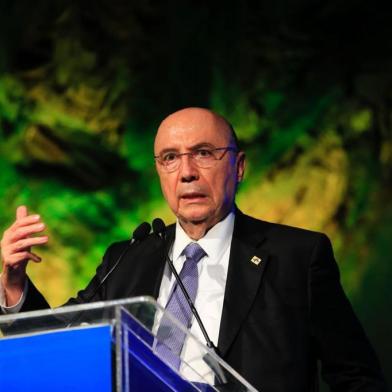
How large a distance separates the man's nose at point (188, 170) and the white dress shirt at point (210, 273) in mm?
164

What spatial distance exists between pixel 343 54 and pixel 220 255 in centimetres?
165

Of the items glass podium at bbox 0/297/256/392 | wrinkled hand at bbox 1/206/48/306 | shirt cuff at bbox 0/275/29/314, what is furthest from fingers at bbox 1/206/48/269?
glass podium at bbox 0/297/256/392

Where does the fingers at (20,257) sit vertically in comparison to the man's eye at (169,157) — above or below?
below

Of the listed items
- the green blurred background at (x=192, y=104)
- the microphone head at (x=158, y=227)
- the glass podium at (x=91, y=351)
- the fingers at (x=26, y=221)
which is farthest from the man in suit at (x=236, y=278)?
the green blurred background at (x=192, y=104)

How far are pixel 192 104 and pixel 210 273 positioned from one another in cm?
165

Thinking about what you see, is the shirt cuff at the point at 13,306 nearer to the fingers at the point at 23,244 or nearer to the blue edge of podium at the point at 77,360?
the fingers at the point at 23,244

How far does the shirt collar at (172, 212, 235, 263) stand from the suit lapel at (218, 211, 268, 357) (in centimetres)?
2

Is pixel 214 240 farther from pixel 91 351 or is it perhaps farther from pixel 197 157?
pixel 91 351

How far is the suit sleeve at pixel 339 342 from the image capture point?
2.06 meters

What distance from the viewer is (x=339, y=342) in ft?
6.79

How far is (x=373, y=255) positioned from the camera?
343 centimetres

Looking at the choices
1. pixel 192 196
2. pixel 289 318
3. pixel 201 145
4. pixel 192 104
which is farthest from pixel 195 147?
pixel 192 104

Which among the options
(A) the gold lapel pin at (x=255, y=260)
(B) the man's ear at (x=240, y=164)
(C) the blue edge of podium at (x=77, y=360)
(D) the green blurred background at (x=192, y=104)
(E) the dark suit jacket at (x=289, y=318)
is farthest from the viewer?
(D) the green blurred background at (x=192, y=104)

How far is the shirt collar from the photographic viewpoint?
2.24 m
